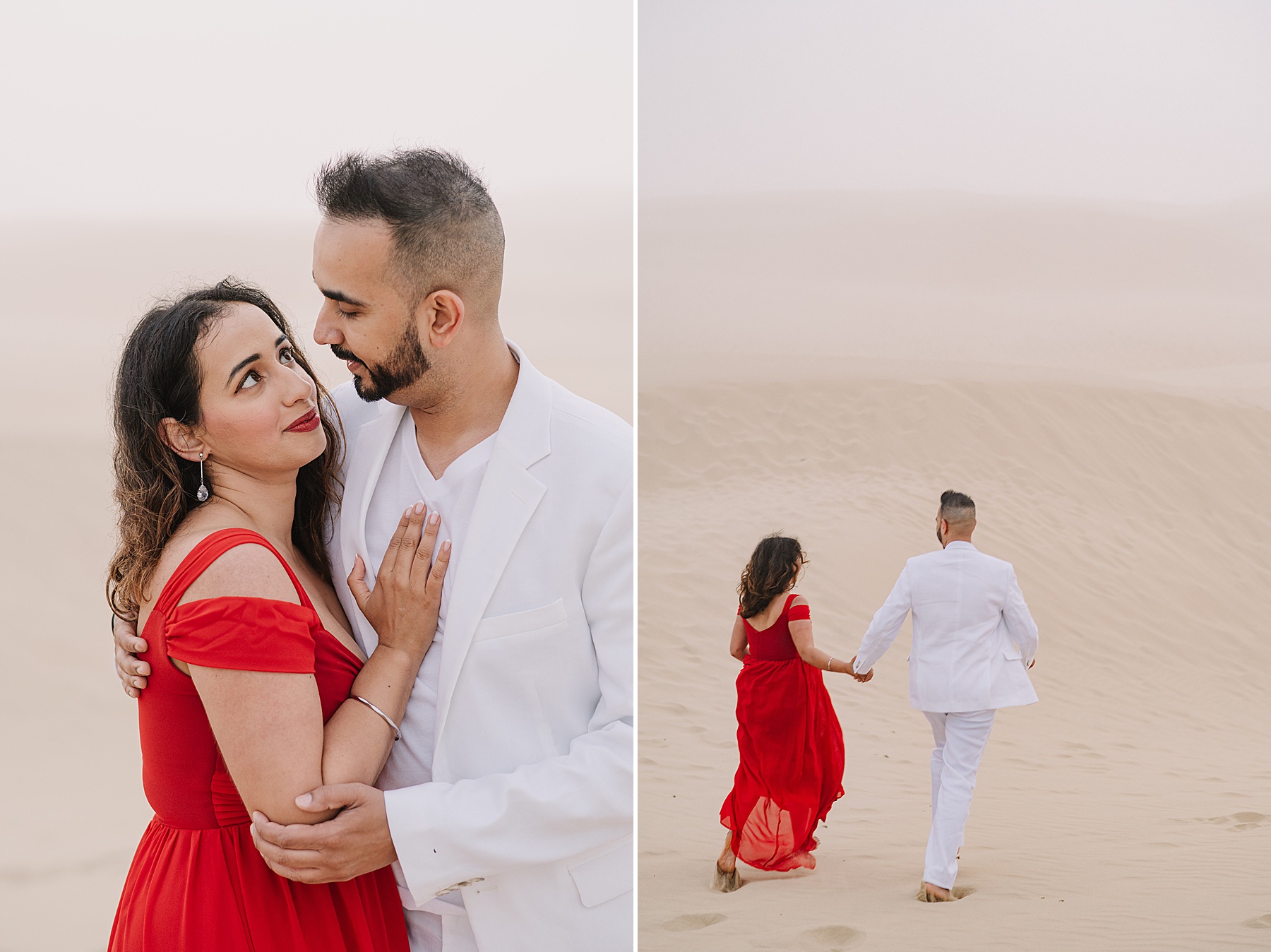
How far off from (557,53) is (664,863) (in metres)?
4.73

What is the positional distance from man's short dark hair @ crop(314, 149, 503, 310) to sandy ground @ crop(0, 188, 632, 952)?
3012 millimetres

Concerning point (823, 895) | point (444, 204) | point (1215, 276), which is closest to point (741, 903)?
point (823, 895)

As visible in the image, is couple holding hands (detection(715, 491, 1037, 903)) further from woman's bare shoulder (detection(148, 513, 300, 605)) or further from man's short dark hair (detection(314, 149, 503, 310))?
woman's bare shoulder (detection(148, 513, 300, 605))

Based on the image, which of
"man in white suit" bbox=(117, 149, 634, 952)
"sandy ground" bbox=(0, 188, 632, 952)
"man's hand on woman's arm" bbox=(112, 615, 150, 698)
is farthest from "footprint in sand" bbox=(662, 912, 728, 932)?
"man's hand on woman's arm" bbox=(112, 615, 150, 698)

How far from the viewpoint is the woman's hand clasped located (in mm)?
2400

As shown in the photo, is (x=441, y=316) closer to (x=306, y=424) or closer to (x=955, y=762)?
(x=306, y=424)

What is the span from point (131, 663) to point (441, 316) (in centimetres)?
95

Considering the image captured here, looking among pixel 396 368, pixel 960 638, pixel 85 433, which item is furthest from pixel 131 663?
pixel 85 433

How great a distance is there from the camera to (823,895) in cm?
619

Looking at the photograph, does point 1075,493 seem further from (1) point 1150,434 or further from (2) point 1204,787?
(2) point 1204,787

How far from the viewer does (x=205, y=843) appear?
225cm

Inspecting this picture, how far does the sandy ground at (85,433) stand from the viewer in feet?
20.3

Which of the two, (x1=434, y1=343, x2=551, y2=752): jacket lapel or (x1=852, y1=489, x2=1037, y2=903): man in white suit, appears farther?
(x1=852, y1=489, x2=1037, y2=903): man in white suit

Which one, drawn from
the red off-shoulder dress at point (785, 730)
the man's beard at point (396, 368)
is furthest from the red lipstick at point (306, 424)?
the red off-shoulder dress at point (785, 730)
